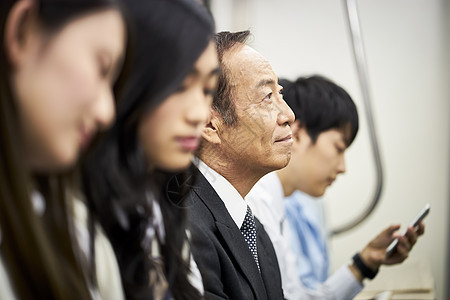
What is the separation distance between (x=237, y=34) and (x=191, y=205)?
12.1 inches

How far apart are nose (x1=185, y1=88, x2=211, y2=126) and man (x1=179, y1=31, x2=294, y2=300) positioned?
0.45 m

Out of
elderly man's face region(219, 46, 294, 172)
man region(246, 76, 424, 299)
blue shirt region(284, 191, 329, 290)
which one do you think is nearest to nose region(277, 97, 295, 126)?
elderly man's face region(219, 46, 294, 172)

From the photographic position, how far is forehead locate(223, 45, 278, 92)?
1.14 metres

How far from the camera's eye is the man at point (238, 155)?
112 cm

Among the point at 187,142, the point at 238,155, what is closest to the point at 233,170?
the point at 238,155

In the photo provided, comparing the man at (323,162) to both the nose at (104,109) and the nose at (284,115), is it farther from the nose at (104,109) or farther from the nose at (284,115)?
the nose at (104,109)

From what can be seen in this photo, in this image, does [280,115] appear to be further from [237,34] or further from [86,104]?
[86,104]

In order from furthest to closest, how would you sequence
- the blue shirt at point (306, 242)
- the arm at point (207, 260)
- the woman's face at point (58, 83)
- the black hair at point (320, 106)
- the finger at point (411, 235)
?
the blue shirt at point (306, 242)
the black hair at point (320, 106)
the finger at point (411, 235)
the arm at point (207, 260)
the woman's face at point (58, 83)

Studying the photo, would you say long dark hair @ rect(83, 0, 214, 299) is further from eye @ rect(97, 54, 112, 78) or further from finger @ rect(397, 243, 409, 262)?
finger @ rect(397, 243, 409, 262)

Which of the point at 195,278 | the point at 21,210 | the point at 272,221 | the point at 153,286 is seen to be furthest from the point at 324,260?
the point at 21,210

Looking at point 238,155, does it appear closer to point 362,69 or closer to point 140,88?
point 140,88

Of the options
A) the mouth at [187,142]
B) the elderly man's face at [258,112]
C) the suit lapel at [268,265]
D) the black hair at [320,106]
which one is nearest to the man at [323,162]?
the black hair at [320,106]

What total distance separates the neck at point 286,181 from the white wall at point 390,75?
3.51 ft

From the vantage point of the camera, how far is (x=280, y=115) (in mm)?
1148
